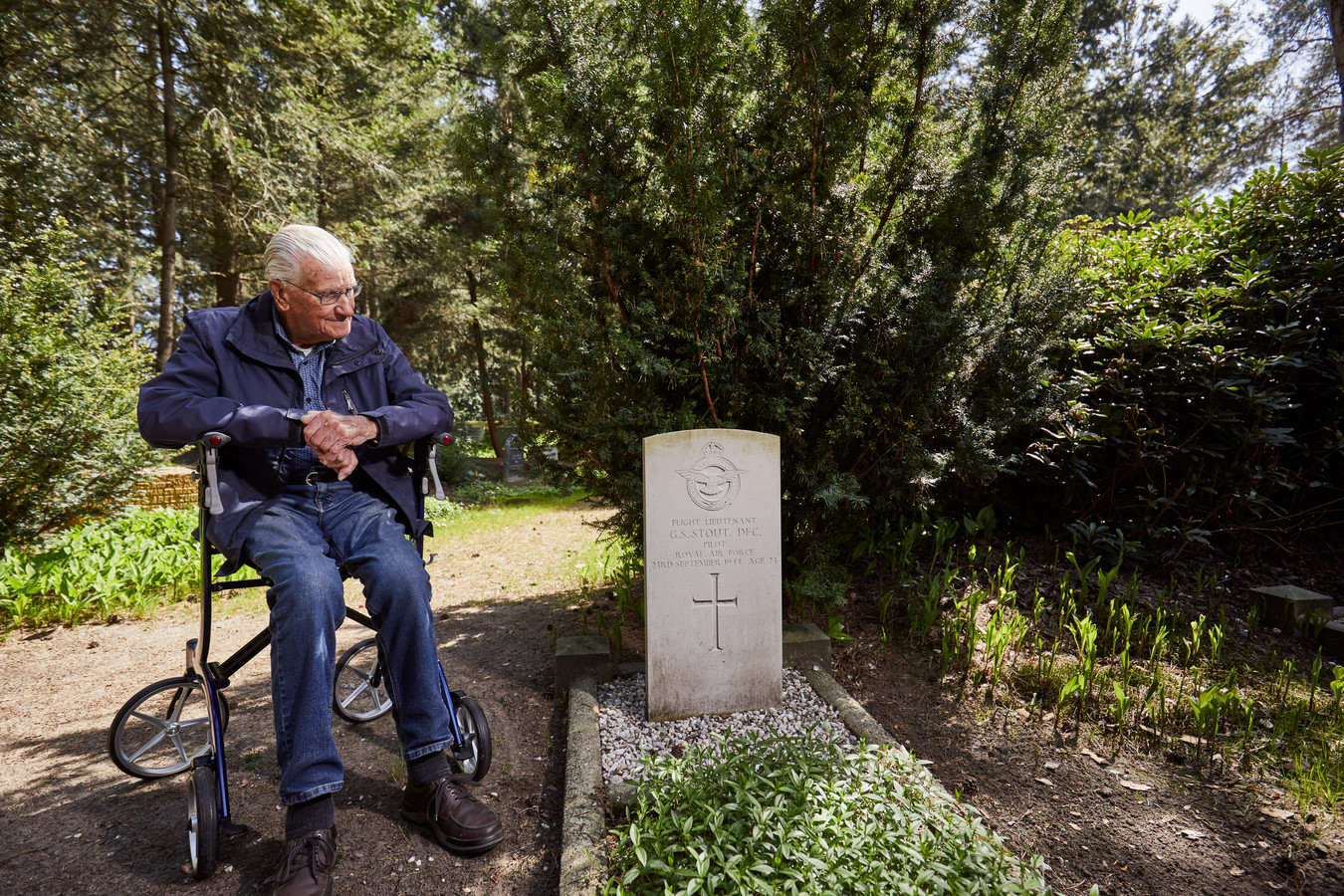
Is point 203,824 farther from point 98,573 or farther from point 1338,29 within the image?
point 1338,29

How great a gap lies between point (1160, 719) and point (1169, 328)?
7.68 feet

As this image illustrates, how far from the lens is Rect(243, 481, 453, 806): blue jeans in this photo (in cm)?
186

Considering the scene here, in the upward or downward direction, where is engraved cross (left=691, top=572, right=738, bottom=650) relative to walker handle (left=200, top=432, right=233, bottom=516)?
downward

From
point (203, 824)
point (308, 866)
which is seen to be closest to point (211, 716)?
point (203, 824)

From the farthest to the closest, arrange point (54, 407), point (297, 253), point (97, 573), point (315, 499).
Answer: point (97, 573) → point (54, 407) → point (315, 499) → point (297, 253)

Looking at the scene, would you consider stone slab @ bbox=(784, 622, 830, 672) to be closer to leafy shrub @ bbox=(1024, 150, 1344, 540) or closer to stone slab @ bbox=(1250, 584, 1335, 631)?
leafy shrub @ bbox=(1024, 150, 1344, 540)

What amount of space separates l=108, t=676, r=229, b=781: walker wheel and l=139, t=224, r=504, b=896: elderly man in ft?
1.55

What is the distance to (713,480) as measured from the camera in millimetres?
2812

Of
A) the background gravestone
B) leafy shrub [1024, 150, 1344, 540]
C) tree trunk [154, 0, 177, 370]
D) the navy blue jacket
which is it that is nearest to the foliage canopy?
the navy blue jacket

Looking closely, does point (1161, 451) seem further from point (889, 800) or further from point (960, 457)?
point (889, 800)

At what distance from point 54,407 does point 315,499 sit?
12.6 ft

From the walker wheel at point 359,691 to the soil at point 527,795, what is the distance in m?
0.07

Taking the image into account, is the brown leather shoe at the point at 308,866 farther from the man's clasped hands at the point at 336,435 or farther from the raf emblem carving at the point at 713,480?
the raf emblem carving at the point at 713,480

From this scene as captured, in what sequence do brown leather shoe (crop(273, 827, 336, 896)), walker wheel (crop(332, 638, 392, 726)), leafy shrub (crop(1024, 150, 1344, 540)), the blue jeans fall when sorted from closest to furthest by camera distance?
brown leather shoe (crop(273, 827, 336, 896)) → the blue jeans → walker wheel (crop(332, 638, 392, 726)) → leafy shrub (crop(1024, 150, 1344, 540))
